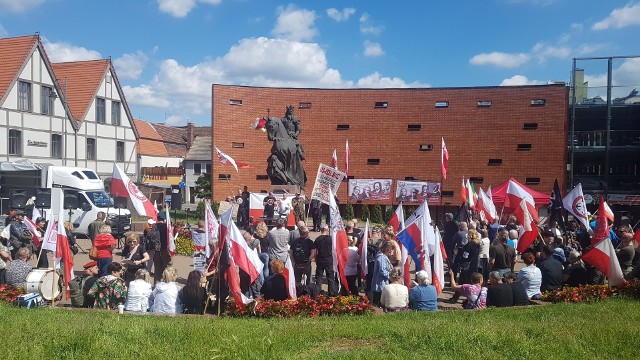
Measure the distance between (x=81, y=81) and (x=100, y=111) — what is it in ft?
7.51

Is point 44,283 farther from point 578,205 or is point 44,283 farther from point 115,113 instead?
point 115,113

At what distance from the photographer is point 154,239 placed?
12.7 m

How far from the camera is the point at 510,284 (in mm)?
10211

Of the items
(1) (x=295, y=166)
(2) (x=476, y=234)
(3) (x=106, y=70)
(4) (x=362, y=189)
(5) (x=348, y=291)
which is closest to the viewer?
(5) (x=348, y=291)

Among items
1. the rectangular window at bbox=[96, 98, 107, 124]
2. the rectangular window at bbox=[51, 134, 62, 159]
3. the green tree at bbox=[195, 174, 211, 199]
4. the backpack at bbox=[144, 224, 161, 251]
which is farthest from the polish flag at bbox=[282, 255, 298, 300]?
the green tree at bbox=[195, 174, 211, 199]

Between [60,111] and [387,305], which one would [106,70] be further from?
[387,305]

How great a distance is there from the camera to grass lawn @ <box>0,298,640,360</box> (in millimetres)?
7023

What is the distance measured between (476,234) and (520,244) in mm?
2959

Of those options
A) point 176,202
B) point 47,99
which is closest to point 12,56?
point 47,99

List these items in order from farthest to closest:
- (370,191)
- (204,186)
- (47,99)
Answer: (204,186) < (47,99) < (370,191)

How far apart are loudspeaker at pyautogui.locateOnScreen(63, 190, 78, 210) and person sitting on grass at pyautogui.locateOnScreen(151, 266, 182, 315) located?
587 inches

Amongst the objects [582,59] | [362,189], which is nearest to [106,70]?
[362,189]

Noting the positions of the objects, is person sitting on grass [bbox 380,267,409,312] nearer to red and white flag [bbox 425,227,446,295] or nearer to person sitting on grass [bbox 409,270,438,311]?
person sitting on grass [bbox 409,270,438,311]

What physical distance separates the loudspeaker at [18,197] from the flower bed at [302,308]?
17.6 m
